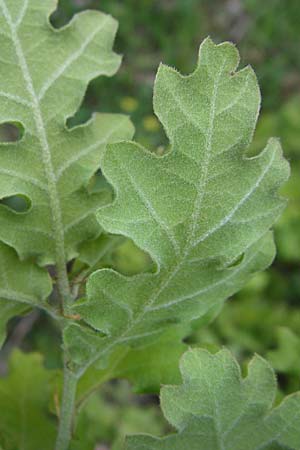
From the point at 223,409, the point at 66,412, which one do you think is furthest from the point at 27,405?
the point at 223,409

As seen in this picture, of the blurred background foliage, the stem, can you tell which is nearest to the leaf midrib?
the stem

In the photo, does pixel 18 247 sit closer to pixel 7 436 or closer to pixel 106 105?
pixel 7 436

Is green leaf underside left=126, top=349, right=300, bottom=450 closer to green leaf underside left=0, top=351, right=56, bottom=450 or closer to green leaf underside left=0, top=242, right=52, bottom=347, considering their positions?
green leaf underside left=0, top=242, right=52, bottom=347

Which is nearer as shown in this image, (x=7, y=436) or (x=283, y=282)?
(x=7, y=436)

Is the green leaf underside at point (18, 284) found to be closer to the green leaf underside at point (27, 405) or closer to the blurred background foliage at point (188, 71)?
the green leaf underside at point (27, 405)

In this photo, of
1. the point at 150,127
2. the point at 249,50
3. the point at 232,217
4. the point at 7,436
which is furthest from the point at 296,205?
the point at 232,217

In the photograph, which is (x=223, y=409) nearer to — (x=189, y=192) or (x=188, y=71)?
(x=189, y=192)

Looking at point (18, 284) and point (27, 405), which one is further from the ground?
point (18, 284)

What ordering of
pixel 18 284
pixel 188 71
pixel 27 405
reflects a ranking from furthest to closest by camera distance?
1. pixel 188 71
2. pixel 27 405
3. pixel 18 284
